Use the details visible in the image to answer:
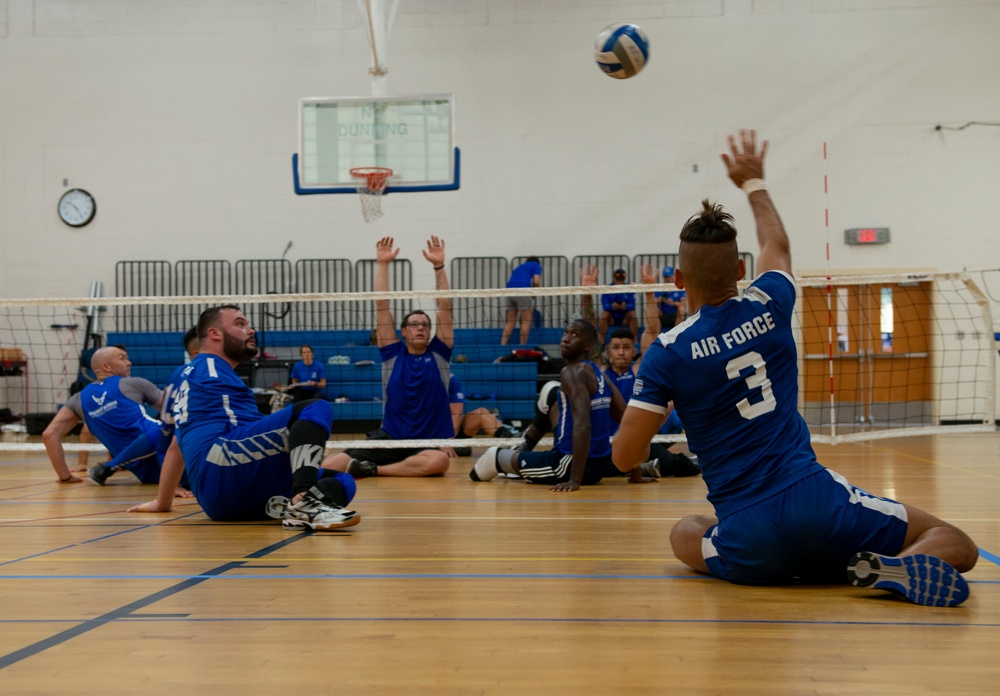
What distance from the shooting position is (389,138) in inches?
423

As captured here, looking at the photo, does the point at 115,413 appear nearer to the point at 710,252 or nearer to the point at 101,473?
the point at 101,473

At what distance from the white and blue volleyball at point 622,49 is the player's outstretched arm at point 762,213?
5062mm

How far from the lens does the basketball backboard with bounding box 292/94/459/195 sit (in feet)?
35.1

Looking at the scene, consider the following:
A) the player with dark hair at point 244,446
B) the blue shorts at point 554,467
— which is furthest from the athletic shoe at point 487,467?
the player with dark hair at point 244,446

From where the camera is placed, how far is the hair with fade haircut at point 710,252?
3.19m

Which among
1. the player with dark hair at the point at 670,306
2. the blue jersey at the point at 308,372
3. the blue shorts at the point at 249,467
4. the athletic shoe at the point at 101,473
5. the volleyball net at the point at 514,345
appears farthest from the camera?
the volleyball net at the point at 514,345

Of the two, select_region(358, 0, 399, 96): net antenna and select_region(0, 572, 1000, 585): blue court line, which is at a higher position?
select_region(358, 0, 399, 96): net antenna

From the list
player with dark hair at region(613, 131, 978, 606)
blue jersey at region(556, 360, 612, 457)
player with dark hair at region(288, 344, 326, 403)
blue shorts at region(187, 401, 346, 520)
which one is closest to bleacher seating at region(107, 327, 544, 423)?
player with dark hair at region(288, 344, 326, 403)

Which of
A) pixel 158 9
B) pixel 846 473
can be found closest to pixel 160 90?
pixel 158 9

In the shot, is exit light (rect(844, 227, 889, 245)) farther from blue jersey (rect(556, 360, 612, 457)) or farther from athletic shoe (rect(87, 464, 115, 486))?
athletic shoe (rect(87, 464, 115, 486))

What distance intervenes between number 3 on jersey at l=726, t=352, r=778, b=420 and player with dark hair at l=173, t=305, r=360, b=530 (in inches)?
87.6

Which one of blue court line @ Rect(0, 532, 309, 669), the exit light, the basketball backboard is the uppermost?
the basketball backboard

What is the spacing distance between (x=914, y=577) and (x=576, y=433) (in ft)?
12.7

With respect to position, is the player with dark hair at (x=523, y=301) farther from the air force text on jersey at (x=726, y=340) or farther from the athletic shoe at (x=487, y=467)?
the air force text on jersey at (x=726, y=340)
